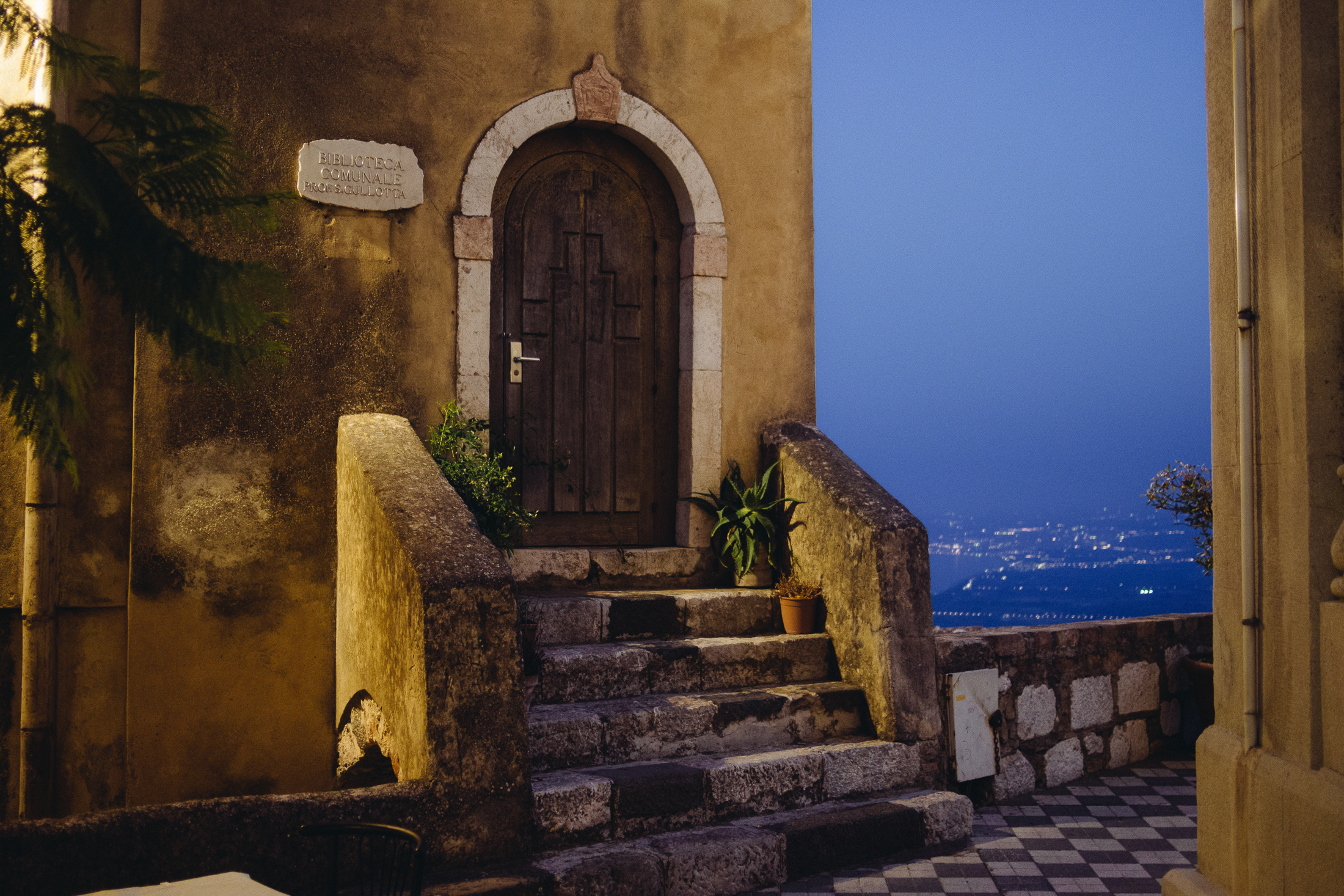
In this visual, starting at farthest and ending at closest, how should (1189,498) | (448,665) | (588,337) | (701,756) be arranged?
(1189,498) → (588,337) → (701,756) → (448,665)

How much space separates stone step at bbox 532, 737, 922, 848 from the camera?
4023 mm

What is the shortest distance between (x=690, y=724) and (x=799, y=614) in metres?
1.06

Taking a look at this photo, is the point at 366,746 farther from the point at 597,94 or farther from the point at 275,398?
the point at 597,94

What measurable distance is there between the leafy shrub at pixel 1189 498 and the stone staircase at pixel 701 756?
3.03 metres

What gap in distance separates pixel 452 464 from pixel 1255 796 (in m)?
3.65

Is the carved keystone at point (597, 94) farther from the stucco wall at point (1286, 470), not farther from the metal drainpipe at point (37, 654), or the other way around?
the stucco wall at point (1286, 470)

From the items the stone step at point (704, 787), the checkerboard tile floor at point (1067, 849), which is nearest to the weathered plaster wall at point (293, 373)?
the stone step at point (704, 787)

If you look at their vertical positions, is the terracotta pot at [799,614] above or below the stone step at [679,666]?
above

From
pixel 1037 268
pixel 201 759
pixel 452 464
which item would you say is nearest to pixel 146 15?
pixel 452 464

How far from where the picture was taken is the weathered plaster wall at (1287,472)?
110 inches

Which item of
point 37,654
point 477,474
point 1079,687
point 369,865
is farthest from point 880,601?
point 37,654

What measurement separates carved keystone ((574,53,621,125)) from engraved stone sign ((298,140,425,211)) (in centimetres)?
100

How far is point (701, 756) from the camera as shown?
15.3ft

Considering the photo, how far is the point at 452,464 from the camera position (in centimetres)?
525
